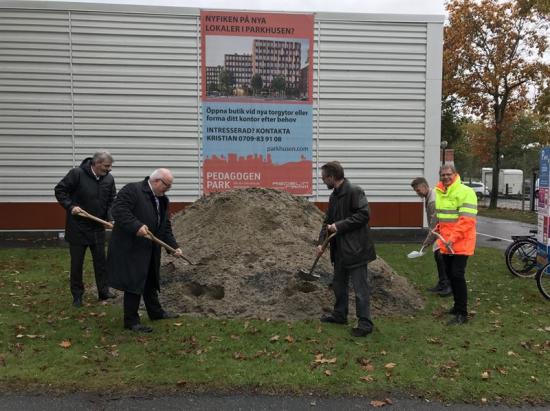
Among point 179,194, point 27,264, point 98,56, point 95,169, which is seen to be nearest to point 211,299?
point 95,169

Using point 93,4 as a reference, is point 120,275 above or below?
below

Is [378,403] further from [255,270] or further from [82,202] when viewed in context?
[82,202]

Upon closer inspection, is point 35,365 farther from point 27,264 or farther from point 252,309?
point 27,264

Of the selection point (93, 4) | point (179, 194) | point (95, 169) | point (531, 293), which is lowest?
point (531, 293)

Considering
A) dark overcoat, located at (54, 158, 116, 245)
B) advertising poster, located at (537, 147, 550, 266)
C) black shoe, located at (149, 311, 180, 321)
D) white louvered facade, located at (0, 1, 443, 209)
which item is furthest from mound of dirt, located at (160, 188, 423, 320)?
white louvered facade, located at (0, 1, 443, 209)

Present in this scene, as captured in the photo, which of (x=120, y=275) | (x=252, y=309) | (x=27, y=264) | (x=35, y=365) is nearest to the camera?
(x=35, y=365)

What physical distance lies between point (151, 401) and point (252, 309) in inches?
93.0

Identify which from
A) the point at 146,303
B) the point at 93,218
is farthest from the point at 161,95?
the point at 146,303

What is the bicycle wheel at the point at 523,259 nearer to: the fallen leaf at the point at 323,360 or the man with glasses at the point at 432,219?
the man with glasses at the point at 432,219

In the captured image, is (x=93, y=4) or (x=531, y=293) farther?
(x=93, y=4)

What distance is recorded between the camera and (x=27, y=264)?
31.4ft

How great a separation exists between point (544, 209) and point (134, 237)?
6.90 metres

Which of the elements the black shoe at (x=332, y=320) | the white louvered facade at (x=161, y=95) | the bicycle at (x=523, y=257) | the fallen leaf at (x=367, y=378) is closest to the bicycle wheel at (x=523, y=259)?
the bicycle at (x=523, y=257)

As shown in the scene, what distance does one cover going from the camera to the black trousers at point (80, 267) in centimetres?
662
